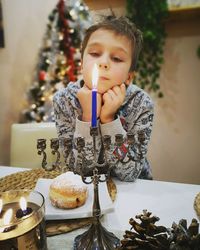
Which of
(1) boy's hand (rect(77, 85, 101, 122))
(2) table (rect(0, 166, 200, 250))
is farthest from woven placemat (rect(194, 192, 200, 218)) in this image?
(1) boy's hand (rect(77, 85, 101, 122))

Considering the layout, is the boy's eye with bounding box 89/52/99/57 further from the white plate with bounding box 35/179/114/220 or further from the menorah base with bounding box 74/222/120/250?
the menorah base with bounding box 74/222/120/250

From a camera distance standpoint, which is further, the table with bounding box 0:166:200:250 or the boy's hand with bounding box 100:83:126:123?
the boy's hand with bounding box 100:83:126:123

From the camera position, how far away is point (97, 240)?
690mm

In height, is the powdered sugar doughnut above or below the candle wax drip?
below

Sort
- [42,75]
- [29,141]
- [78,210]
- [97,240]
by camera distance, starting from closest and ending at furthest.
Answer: [97,240], [78,210], [29,141], [42,75]

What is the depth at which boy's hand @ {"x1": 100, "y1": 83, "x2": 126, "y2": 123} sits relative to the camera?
106cm

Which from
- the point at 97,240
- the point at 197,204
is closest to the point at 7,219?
the point at 97,240

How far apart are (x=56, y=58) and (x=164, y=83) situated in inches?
40.4

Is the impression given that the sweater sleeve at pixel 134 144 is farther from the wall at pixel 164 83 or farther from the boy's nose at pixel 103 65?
the wall at pixel 164 83

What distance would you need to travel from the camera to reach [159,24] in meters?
2.06

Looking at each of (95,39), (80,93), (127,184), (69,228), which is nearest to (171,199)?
(127,184)

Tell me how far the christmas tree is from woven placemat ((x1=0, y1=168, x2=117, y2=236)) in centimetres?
149

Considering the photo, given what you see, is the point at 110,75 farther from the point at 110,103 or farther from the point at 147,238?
the point at 147,238

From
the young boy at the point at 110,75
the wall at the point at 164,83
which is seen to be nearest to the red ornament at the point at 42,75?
the wall at the point at 164,83
